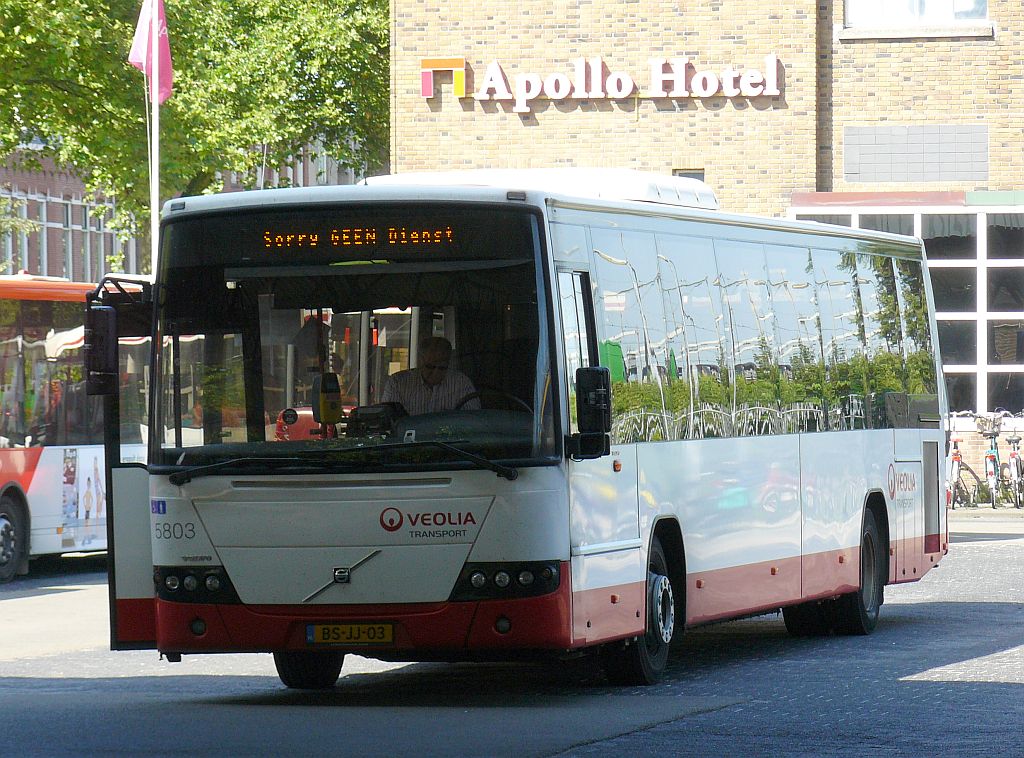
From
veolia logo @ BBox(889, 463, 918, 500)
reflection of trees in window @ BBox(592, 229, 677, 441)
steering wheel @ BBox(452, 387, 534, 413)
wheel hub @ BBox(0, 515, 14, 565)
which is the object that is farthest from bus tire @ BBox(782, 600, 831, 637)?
wheel hub @ BBox(0, 515, 14, 565)

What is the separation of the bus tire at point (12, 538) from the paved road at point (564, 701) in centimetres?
448

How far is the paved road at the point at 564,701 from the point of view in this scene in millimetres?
9438

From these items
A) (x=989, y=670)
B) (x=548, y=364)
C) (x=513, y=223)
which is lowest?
(x=989, y=670)

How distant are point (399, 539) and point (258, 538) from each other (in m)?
0.76

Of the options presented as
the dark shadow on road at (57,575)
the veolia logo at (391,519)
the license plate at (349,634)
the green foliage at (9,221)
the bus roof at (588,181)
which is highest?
the green foliage at (9,221)

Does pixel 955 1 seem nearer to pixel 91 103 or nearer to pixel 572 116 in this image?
pixel 572 116

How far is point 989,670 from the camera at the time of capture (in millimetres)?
12898

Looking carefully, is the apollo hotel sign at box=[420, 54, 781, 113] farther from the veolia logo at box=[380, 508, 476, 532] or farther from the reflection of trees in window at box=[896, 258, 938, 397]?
the veolia logo at box=[380, 508, 476, 532]

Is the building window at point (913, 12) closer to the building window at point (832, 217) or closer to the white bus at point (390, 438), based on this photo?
the building window at point (832, 217)

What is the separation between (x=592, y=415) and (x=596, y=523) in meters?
0.76

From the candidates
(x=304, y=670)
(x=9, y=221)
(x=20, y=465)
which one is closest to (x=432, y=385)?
(x=304, y=670)

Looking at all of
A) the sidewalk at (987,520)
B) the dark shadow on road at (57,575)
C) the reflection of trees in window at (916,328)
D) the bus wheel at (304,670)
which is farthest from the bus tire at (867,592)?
the sidewalk at (987,520)

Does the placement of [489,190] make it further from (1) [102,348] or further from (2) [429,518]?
(1) [102,348]

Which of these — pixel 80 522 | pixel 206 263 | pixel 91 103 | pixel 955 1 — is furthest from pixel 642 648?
pixel 955 1
